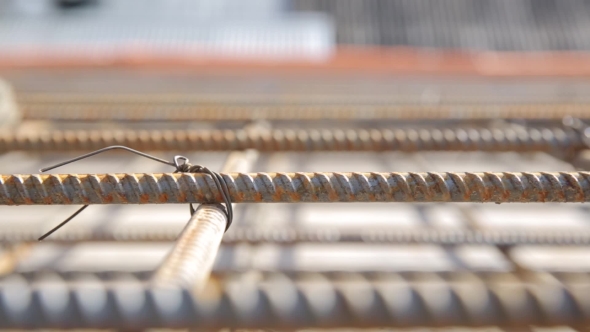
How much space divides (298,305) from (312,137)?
0.53m

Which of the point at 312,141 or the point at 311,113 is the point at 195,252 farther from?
the point at 311,113

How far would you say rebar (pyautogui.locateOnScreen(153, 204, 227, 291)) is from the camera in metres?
0.37

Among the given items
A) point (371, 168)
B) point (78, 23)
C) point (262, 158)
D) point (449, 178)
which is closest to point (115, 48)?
point (78, 23)

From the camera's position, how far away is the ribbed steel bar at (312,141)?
2.81 ft

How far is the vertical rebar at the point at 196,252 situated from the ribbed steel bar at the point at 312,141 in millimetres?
387

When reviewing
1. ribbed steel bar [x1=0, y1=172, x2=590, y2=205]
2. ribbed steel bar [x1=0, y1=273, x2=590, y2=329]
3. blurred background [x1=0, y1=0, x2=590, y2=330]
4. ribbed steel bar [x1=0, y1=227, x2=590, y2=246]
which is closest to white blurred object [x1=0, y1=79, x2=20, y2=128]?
blurred background [x1=0, y1=0, x2=590, y2=330]

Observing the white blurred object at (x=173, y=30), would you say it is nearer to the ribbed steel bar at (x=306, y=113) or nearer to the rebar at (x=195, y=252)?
the ribbed steel bar at (x=306, y=113)

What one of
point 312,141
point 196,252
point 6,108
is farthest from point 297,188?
point 6,108

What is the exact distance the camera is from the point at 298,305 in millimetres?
366

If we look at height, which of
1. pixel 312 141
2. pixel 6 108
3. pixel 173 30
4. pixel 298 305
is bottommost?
pixel 173 30

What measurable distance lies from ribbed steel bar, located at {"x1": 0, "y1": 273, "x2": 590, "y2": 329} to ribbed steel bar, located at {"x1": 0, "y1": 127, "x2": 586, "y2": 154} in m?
0.51

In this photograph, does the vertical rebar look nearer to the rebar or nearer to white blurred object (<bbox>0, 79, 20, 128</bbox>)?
the rebar

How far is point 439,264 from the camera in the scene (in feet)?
4.18

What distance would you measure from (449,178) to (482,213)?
106 cm
